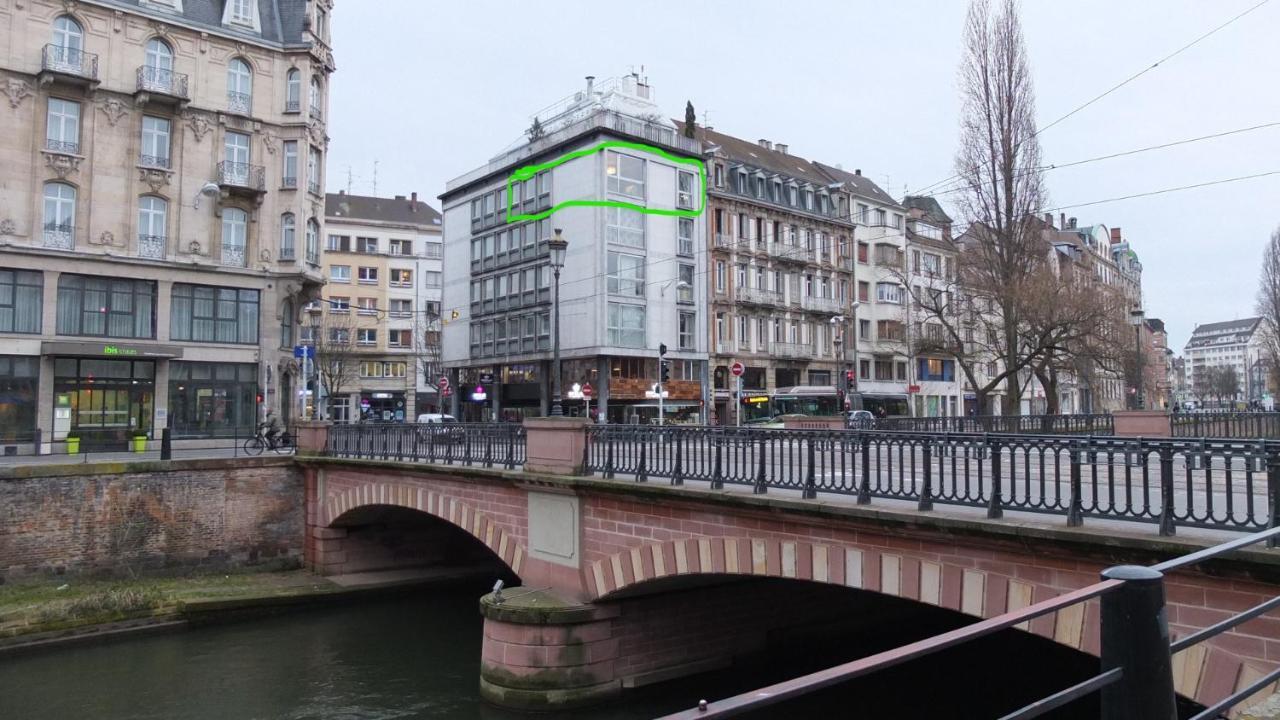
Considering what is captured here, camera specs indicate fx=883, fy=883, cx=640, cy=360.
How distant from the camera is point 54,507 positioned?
2120cm

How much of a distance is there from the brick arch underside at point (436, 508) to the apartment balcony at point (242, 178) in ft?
49.2

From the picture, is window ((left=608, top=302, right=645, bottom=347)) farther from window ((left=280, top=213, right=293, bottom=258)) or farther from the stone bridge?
the stone bridge

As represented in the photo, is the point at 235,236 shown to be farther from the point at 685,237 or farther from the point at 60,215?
the point at 685,237

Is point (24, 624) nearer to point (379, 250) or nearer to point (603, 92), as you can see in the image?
point (603, 92)

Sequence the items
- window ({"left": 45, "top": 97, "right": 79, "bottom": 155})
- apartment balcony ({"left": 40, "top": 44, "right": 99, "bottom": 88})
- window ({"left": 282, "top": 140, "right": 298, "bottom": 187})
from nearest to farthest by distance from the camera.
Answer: apartment balcony ({"left": 40, "top": 44, "right": 99, "bottom": 88}) → window ({"left": 45, "top": 97, "right": 79, "bottom": 155}) → window ({"left": 282, "top": 140, "right": 298, "bottom": 187})

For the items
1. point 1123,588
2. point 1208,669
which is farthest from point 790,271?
point 1123,588

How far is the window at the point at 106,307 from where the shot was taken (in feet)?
98.1

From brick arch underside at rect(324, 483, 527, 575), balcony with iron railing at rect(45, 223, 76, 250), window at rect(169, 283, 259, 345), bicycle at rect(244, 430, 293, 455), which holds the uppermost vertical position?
balcony with iron railing at rect(45, 223, 76, 250)

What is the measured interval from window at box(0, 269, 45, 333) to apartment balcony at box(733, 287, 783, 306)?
31.9m

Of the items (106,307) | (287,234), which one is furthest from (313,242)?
(106,307)

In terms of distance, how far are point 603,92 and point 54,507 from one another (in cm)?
3370

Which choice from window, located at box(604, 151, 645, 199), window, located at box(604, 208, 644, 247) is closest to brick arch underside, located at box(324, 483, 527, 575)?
window, located at box(604, 208, 644, 247)

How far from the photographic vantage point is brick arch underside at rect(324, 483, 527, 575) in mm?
16172

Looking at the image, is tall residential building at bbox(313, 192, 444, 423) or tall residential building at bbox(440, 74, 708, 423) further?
tall residential building at bbox(313, 192, 444, 423)
